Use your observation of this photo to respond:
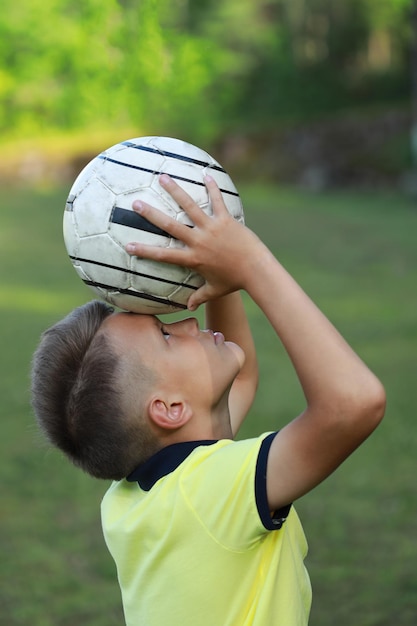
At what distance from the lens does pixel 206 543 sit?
2.00 metres

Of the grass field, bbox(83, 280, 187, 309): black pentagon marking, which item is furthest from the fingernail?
the grass field

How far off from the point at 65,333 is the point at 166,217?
368 millimetres

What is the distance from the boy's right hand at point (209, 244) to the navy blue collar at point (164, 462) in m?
0.35

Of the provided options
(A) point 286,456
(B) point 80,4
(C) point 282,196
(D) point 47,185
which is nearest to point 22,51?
(B) point 80,4

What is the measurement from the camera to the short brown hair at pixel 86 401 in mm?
2123

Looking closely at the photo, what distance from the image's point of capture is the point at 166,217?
2043mm

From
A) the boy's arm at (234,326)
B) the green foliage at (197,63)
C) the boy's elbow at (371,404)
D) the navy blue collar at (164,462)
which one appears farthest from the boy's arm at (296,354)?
the green foliage at (197,63)

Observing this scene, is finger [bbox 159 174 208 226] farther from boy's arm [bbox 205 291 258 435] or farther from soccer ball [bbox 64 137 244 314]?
boy's arm [bbox 205 291 258 435]

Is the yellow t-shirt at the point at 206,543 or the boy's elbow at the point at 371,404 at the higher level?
the boy's elbow at the point at 371,404

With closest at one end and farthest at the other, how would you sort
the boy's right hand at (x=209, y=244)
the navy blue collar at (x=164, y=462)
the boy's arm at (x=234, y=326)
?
1. the boy's right hand at (x=209, y=244)
2. the navy blue collar at (x=164, y=462)
3. the boy's arm at (x=234, y=326)

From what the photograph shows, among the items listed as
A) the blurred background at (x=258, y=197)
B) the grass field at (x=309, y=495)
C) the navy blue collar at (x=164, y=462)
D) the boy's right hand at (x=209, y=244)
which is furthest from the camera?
the blurred background at (x=258, y=197)

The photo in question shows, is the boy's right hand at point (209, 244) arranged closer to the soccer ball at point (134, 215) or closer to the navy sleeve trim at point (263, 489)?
the soccer ball at point (134, 215)

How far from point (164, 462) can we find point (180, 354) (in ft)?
0.77

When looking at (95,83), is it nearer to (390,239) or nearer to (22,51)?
(22,51)
